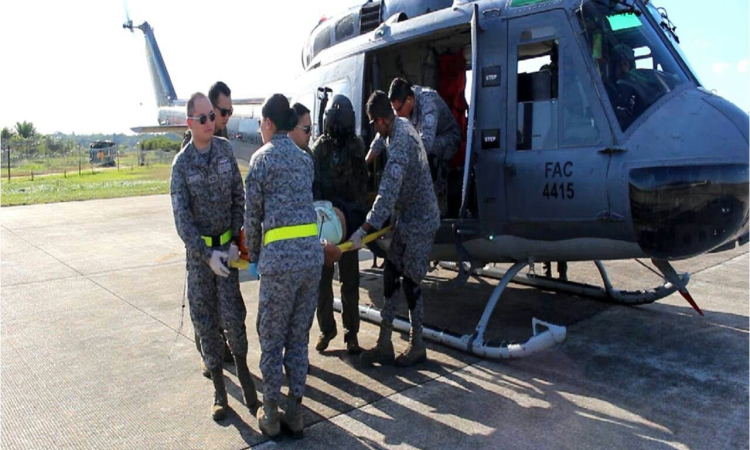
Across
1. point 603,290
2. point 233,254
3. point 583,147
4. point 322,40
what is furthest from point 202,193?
point 603,290

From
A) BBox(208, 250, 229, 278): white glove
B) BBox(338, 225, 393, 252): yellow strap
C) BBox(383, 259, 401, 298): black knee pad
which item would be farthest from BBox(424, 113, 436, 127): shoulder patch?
BBox(208, 250, 229, 278): white glove

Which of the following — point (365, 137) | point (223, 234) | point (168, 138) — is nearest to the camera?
point (223, 234)

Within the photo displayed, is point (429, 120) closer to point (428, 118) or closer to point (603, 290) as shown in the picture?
point (428, 118)

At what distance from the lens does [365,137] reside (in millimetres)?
5879

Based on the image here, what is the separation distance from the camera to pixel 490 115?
4.78 m

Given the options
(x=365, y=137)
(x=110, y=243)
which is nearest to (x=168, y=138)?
(x=110, y=243)

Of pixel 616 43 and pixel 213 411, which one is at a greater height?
pixel 616 43

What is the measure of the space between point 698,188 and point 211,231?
313 centimetres

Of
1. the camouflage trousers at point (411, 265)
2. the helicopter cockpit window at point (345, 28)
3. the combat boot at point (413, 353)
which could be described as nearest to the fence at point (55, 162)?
the helicopter cockpit window at point (345, 28)

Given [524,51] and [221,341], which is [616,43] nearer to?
[524,51]

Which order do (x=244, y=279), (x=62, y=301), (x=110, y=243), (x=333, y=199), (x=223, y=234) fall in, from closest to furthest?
(x=223, y=234), (x=333, y=199), (x=62, y=301), (x=244, y=279), (x=110, y=243)

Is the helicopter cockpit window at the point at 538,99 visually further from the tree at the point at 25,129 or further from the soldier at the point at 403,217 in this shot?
the tree at the point at 25,129

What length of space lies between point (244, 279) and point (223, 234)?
4223 millimetres

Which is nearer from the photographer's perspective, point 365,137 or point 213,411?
point 213,411
